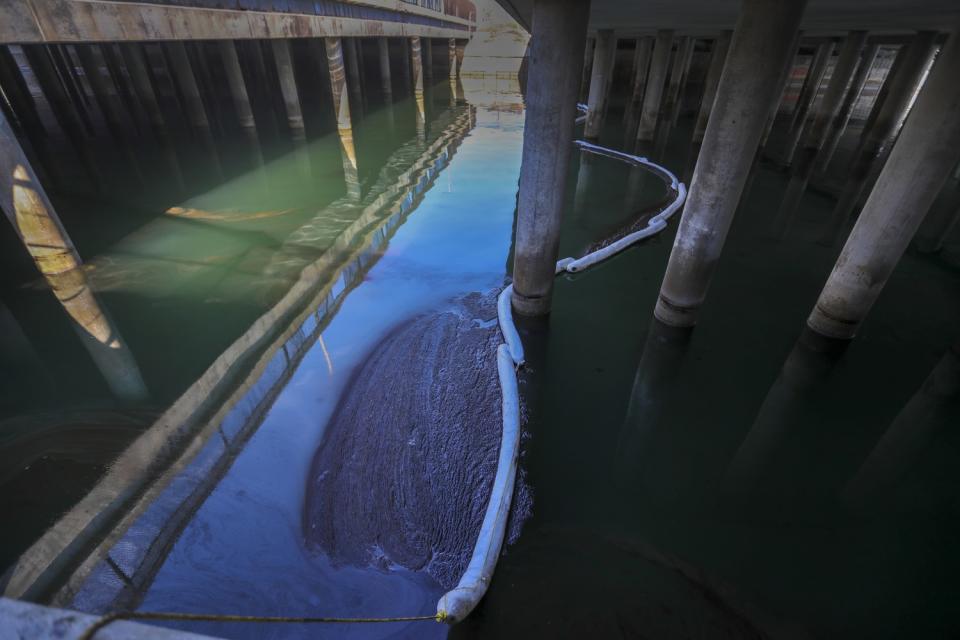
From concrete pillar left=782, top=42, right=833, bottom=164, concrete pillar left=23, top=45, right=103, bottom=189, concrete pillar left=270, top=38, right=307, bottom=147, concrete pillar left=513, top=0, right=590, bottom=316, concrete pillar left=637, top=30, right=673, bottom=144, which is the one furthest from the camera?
concrete pillar left=782, top=42, right=833, bottom=164

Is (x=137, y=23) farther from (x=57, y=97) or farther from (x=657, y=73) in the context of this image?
(x=657, y=73)

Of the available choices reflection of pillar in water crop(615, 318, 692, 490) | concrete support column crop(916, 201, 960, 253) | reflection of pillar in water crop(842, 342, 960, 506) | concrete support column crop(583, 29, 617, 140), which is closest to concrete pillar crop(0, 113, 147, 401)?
reflection of pillar in water crop(615, 318, 692, 490)

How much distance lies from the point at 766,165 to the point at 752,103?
14822mm

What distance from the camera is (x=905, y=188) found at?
19.7ft

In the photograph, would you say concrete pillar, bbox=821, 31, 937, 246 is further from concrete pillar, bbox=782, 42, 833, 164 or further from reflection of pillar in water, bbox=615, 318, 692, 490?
reflection of pillar in water, bbox=615, 318, 692, 490

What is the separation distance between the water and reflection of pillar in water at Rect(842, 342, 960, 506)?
6 cm

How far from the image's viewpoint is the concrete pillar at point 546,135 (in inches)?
219

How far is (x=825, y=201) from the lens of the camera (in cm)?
1403

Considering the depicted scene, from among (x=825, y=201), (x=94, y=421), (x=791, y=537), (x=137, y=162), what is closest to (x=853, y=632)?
(x=791, y=537)

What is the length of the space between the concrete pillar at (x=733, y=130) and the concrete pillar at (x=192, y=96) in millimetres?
16329

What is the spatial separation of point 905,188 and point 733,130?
260 centimetres

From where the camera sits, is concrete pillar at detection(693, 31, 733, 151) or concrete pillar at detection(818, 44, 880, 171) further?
concrete pillar at detection(818, 44, 880, 171)

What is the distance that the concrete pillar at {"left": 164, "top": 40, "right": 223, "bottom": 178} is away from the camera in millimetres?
17375

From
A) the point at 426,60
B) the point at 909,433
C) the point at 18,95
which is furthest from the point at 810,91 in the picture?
the point at 18,95
